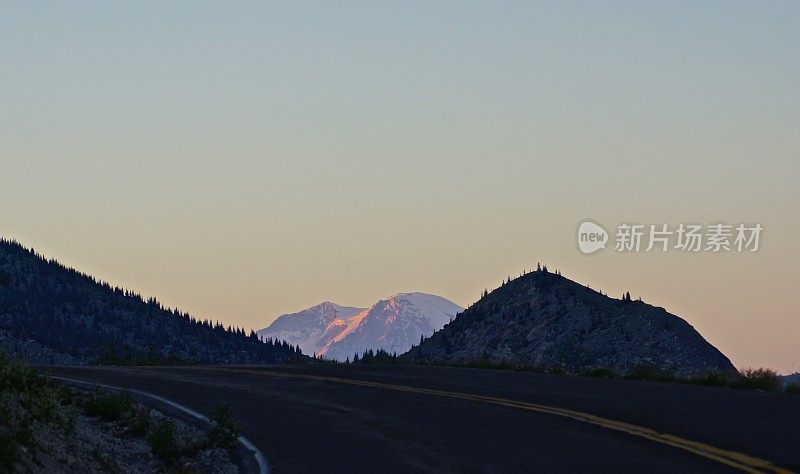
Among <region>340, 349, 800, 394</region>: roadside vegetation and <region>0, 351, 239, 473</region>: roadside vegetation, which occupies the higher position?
<region>340, 349, 800, 394</region>: roadside vegetation

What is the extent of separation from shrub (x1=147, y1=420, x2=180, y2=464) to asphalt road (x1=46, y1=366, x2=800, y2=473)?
1.27 meters

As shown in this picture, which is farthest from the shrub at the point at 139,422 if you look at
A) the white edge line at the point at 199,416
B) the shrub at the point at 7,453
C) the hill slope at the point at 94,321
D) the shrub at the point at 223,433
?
the hill slope at the point at 94,321

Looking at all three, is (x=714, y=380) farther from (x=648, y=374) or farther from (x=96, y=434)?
(x=96, y=434)

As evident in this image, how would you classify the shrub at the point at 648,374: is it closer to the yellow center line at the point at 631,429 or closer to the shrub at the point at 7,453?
the yellow center line at the point at 631,429

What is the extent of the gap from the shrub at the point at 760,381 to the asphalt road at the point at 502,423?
48.3 inches

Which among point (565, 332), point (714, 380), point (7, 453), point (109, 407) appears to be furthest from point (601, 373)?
point (565, 332)

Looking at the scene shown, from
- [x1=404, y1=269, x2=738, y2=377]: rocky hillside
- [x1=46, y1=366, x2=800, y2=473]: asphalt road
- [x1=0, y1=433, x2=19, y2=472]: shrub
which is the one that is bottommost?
[x1=0, y1=433, x2=19, y2=472]: shrub

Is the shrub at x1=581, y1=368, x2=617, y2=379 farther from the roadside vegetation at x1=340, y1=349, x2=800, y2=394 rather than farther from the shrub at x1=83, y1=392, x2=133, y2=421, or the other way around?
the shrub at x1=83, y1=392, x2=133, y2=421

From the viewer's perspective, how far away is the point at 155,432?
18.8m

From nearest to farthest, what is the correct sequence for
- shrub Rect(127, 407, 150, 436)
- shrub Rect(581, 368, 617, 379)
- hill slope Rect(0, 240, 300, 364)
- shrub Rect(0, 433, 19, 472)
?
shrub Rect(0, 433, 19, 472) < shrub Rect(127, 407, 150, 436) < shrub Rect(581, 368, 617, 379) < hill slope Rect(0, 240, 300, 364)

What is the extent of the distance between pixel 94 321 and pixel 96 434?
109 m

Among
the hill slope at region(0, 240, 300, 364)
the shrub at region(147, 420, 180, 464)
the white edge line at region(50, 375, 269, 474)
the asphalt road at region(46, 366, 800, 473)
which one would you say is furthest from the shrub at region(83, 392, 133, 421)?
the hill slope at region(0, 240, 300, 364)

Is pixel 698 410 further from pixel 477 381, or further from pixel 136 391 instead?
pixel 136 391

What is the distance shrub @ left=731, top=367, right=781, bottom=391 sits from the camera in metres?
22.9
